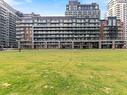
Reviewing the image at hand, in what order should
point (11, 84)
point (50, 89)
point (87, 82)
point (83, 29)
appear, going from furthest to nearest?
point (83, 29)
point (87, 82)
point (11, 84)
point (50, 89)

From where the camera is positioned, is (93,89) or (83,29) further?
(83,29)

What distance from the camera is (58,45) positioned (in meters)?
199

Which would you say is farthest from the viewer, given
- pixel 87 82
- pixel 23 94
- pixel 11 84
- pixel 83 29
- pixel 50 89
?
pixel 83 29

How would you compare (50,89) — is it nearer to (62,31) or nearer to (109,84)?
(109,84)

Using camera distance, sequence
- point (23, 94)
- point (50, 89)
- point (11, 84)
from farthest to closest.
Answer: point (11, 84) < point (50, 89) < point (23, 94)

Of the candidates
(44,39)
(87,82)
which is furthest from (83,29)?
(87,82)

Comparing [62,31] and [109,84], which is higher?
[62,31]

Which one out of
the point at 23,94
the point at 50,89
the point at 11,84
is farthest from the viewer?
the point at 11,84

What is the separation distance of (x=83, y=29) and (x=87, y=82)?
18104 centimetres

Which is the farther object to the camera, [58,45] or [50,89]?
[58,45]

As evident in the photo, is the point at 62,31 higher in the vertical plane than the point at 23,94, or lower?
higher

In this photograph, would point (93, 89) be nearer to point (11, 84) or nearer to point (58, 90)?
point (58, 90)

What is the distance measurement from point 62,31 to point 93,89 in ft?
600

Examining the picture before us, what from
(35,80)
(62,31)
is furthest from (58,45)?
(35,80)
